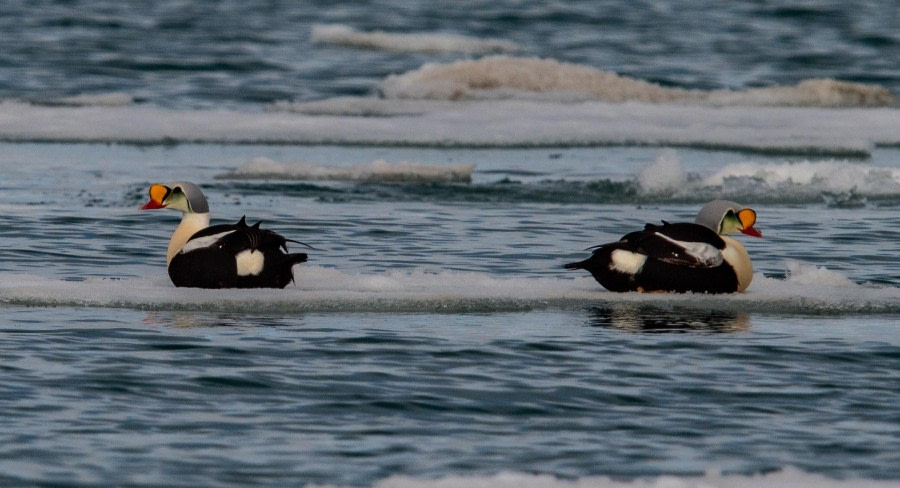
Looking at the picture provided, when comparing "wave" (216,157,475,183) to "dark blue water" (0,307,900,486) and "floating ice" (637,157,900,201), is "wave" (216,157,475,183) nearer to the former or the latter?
"floating ice" (637,157,900,201)

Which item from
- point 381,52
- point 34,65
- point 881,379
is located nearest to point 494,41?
point 381,52

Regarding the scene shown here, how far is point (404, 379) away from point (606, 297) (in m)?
2.32

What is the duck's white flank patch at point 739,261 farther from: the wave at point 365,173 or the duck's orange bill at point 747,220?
the wave at point 365,173

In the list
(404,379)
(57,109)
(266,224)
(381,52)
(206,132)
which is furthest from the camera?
(381,52)

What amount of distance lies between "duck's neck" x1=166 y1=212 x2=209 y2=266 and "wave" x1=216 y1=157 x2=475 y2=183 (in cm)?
584

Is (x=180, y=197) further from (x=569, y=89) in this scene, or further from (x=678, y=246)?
(x=569, y=89)

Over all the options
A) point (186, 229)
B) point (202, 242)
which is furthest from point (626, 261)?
point (186, 229)

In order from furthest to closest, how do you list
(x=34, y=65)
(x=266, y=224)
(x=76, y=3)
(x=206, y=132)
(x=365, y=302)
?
(x=76, y=3), (x=34, y=65), (x=206, y=132), (x=266, y=224), (x=365, y=302)

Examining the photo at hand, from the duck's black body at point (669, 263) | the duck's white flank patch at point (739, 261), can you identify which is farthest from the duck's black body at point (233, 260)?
the duck's white flank patch at point (739, 261)

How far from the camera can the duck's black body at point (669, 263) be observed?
390 inches

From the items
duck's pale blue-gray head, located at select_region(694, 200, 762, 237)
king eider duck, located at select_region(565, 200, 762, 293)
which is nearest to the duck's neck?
king eider duck, located at select_region(565, 200, 762, 293)

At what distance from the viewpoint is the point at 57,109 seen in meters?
21.2

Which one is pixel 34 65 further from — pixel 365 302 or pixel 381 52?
pixel 365 302

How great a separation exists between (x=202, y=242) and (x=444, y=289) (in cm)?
137
